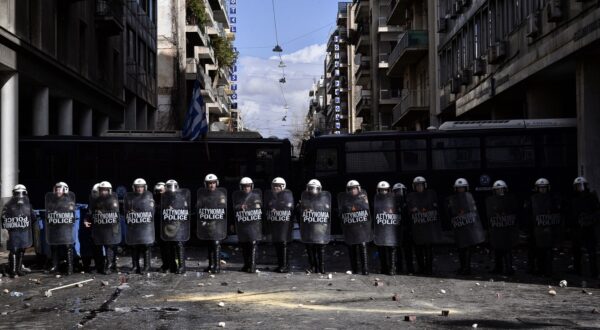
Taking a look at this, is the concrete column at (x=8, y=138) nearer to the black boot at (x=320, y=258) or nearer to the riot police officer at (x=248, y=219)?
the riot police officer at (x=248, y=219)

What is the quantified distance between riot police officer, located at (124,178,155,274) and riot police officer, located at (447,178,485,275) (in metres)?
5.83

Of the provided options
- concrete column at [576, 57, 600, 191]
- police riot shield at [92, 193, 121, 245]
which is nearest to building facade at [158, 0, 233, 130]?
concrete column at [576, 57, 600, 191]

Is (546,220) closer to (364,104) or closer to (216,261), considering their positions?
(216,261)

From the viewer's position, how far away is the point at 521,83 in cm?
2919

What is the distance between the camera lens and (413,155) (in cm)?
2652

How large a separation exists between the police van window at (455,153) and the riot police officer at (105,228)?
38.9 feet

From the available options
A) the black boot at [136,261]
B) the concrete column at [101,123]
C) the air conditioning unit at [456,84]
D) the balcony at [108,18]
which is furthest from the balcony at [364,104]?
the black boot at [136,261]

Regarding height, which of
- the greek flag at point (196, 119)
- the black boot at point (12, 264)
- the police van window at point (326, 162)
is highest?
the greek flag at point (196, 119)

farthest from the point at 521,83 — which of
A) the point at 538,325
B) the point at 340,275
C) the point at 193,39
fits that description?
the point at 193,39

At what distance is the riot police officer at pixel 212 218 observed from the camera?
679 inches

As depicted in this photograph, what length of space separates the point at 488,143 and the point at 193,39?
37.7 metres

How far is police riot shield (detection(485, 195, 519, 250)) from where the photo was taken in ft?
54.1

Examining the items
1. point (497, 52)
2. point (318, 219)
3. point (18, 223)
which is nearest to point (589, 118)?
point (497, 52)

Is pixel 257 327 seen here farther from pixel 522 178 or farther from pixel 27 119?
A: pixel 27 119
